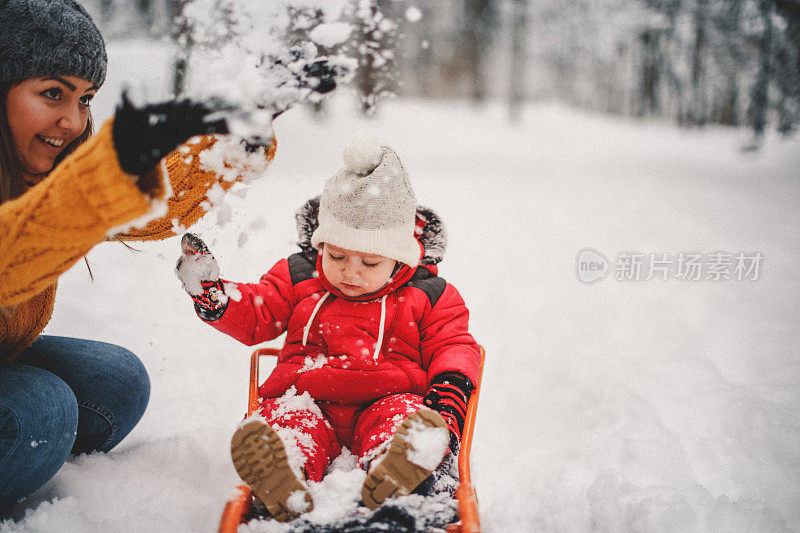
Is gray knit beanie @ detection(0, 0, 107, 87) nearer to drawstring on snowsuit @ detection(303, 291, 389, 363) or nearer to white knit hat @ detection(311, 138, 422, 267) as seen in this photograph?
white knit hat @ detection(311, 138, 422, 267)

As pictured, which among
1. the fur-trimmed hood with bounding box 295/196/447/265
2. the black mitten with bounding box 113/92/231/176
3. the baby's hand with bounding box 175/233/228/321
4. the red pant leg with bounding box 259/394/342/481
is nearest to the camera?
the black mitten with bounding box 113/92/231/176

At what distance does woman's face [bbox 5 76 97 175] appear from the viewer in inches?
50.8

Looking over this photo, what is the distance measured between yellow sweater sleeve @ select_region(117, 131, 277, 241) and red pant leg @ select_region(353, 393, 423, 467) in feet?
2.70

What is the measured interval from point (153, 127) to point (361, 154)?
71 centimetres

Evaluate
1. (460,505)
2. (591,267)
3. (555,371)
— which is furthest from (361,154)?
(591,267)

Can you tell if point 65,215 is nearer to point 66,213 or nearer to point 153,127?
point 66,213

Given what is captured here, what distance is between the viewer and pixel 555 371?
2459 millimetres

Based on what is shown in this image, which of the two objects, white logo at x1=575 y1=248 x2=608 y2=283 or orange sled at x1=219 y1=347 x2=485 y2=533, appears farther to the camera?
white logo at x1=575 y1=248 x2=608 y2=283

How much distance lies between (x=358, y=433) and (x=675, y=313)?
2.21m

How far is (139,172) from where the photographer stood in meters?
1.04

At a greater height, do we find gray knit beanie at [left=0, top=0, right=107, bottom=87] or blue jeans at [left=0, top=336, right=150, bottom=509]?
gray knit beanie at [left=0, top=0, right=107, bottom=87]

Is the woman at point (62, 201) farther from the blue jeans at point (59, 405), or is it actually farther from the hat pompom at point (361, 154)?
the hat pompom at point (361, 154)

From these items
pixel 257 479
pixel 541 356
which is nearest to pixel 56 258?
pixel 257 479

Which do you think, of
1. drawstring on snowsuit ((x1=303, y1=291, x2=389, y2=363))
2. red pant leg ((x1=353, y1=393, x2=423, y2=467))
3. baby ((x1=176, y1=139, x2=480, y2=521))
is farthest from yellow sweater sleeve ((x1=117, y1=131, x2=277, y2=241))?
red pant leg ((x1=353, y1=393, x2=423, y2=467))
